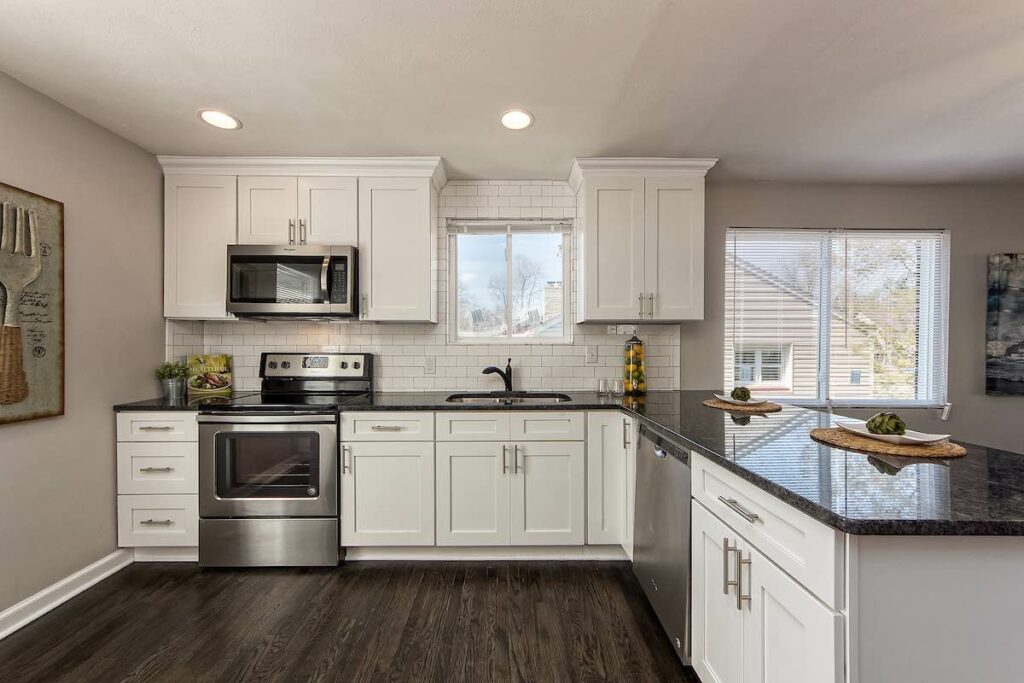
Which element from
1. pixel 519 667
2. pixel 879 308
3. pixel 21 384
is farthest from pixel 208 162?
pixel 879 308

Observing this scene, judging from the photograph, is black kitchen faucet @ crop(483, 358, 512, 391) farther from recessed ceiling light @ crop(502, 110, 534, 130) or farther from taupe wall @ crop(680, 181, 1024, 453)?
recessed ceiling light @ crop(502, 110, 534, 130)

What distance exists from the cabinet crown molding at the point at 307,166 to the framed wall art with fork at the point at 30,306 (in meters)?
0.76

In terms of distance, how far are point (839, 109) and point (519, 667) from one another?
2.85 metres

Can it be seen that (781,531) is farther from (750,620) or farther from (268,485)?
(268,485)

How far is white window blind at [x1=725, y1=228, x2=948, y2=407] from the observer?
126 inches

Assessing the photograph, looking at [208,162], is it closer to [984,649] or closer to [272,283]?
[272,283]

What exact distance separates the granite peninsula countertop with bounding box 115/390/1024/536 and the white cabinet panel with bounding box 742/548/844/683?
8.7 inches

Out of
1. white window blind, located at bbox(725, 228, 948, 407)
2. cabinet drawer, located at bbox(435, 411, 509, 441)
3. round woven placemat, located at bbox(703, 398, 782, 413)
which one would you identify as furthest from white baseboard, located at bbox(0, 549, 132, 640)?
white window blind, located at bbox(725, 228, 948, 407)

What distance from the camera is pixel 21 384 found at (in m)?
1.99

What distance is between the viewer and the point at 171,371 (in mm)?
2750

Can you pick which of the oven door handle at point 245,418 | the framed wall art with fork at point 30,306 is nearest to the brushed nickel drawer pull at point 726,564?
the oven door handle at point 245,418

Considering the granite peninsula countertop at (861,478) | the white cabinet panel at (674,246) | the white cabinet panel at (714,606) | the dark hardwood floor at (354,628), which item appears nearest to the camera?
the granite peninsula countertop at (861,478)

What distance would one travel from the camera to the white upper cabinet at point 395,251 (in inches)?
111

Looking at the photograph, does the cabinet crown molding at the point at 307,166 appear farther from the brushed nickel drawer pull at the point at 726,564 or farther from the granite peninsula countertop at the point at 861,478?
the brushed nickel drawer pull at the point at 726,564
